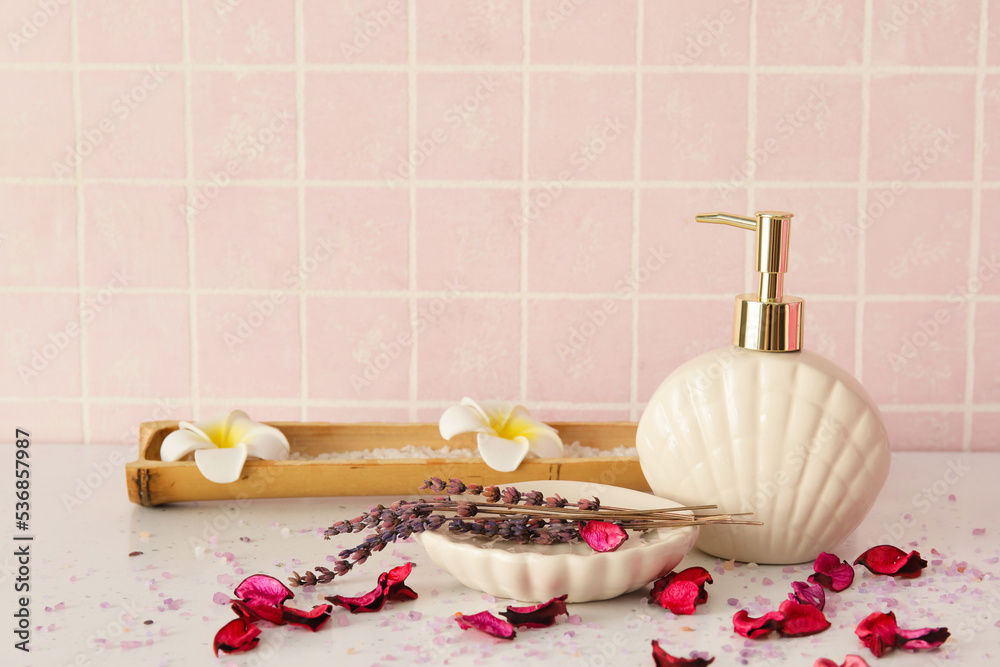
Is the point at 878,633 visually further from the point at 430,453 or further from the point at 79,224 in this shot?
the point at 79,224

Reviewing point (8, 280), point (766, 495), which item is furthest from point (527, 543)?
point (8, 280)

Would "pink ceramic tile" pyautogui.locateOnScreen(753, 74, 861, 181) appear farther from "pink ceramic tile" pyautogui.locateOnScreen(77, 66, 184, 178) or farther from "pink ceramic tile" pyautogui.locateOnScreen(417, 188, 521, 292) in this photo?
"pink ceramic tile" pyautogui.locateOnScreen(77, 66, 184, 178)

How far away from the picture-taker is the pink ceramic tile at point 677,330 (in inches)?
36.4

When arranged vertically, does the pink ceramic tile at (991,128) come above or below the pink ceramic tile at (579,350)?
above

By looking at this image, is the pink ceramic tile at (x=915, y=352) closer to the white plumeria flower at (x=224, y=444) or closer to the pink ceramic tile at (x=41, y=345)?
the white plumeria flower at (x=224, y=444)

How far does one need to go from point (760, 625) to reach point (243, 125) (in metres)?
0.68

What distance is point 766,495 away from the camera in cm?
63

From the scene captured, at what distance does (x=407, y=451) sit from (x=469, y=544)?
27 cm

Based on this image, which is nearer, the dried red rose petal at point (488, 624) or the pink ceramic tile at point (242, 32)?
the dried red rose petal at point (488, 624)

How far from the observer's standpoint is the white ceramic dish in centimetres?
56

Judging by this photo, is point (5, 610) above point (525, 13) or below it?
below

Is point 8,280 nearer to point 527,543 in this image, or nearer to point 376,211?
point 376,211

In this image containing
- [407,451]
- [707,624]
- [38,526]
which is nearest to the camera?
[707,624]

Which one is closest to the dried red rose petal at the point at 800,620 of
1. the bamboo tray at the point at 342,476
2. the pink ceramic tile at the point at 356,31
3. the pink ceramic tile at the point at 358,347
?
the bamboo tray at the point at 342,476
